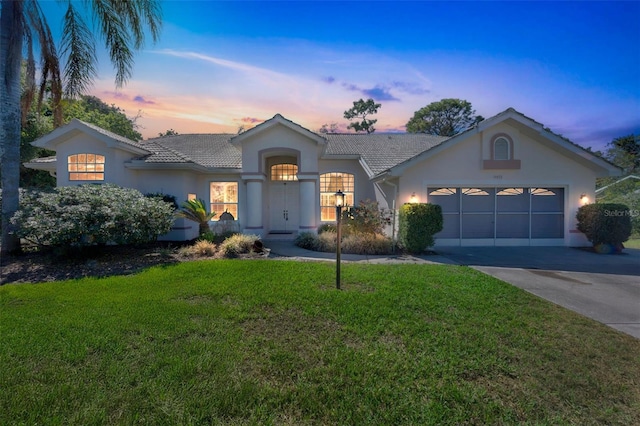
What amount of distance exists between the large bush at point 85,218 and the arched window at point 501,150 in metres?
12.9

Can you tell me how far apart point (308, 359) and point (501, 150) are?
11.8 metres

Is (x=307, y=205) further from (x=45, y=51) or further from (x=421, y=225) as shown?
(x=45, y=51)

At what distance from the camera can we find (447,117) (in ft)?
116

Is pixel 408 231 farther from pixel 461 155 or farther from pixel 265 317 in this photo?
pixel 265 317

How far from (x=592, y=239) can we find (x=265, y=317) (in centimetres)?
1325

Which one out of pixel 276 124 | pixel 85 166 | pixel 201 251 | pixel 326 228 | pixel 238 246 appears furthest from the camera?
pixel 326 228

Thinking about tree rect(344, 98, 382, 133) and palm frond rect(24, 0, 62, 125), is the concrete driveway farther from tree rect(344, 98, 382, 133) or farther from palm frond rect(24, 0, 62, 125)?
tree rect(344, 98, 382, 133)

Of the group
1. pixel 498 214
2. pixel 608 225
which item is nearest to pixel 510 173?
pixel 498 214

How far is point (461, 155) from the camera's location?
37.5 feet

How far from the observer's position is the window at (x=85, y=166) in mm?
12008

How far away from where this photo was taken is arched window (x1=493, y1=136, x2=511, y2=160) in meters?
11.3

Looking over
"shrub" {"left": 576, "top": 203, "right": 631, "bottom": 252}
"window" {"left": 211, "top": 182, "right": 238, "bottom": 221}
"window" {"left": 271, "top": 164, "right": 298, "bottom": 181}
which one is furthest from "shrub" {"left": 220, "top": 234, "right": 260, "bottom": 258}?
"shrub" {"left": 576, "top": 203, "right": 631, "bottom": 252}

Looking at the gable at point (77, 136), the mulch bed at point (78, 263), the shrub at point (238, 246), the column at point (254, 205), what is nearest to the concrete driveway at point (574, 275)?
the shrub at point (238, 246)

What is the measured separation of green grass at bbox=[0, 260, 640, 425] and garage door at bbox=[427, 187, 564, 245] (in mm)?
6582
